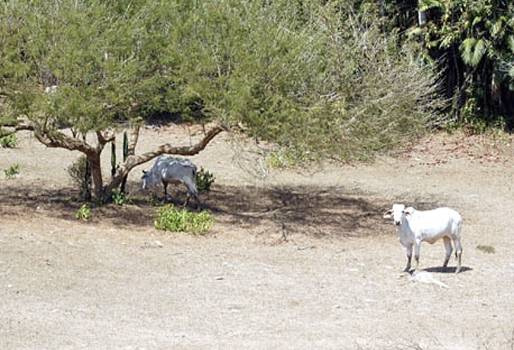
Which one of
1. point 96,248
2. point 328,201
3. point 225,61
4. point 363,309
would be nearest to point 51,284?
point 96,248

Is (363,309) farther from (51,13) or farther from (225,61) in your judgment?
(51,13)

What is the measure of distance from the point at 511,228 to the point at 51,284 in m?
9.34

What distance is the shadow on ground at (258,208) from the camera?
20516 mm

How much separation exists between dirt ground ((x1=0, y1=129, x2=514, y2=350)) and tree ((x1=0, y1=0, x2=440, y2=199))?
54.5 inches

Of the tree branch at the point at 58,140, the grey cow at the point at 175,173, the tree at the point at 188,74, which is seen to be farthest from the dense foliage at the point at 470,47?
the tree branch at the point at 58,140

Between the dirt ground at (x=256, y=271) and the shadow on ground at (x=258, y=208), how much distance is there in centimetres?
4

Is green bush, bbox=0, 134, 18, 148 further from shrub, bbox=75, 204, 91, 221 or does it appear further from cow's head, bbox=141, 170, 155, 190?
shrub, bbox=75, 204, 91, 221

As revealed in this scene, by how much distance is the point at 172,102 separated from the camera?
19.7 meters

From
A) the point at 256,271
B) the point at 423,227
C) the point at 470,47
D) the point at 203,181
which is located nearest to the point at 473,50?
the point at 470,47

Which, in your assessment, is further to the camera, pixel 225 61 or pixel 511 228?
pixel 511 228

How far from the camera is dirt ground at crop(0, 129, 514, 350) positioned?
13.3m

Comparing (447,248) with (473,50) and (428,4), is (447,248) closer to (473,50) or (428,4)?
(473,50)

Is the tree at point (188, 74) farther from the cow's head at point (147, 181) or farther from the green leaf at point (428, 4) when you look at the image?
the green leaf at point (428, 4)

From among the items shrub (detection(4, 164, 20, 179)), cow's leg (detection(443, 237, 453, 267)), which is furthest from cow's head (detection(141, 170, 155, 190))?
cow's leg (detection(443, 237, 453, 267))
